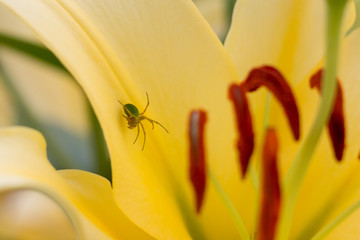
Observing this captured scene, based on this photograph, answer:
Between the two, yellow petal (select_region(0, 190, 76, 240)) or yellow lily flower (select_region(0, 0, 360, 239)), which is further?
yellow petal (select_region(0, 190, 76, 240))

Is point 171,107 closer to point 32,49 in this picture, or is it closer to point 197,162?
point 197,162

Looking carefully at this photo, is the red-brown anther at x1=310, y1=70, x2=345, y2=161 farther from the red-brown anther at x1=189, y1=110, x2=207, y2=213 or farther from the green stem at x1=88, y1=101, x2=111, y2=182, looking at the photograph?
the green stem at x1=88, y1=101, x2=111, y2=182

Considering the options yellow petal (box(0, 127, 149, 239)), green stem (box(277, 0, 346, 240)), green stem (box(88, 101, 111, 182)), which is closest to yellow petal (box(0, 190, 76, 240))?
green stem (box(88, 101, 111, 182))

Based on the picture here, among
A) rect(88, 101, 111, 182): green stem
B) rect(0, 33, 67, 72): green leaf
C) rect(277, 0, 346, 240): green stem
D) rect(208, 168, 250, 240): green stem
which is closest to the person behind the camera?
rect(277, 0, 346, 240): green stem

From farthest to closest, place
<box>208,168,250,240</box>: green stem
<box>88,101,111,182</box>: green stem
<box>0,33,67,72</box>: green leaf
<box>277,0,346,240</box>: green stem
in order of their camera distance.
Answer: <box>88,101,111,182</box>: green stem, <box>0,33,67,72</box>: green leaf, <box>208,168,250,240</box>: green stem, <box>277,0,346,240</box>: green stem

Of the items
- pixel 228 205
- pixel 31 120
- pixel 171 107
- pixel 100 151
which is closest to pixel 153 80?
pixel 171 107

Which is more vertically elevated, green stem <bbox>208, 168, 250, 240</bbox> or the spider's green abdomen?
the spider's green abdomen

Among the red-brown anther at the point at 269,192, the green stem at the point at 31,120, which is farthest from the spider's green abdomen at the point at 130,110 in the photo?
the green stem at the point at 31,120

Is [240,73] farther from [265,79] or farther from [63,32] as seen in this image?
[63,32]
